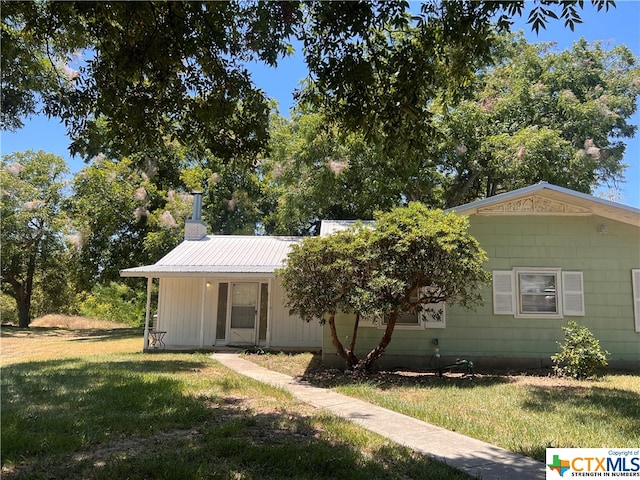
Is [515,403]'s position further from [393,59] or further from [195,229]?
[195,229]

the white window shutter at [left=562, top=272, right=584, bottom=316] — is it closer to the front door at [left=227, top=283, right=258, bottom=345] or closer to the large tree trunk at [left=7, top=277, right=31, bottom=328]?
the front door at [left=227, top=283, right=258, bottom=345]

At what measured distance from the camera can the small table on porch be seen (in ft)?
49.0

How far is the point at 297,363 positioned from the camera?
12.1m

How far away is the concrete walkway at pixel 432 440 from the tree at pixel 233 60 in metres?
3.42

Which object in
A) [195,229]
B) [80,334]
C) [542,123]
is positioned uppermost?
[542,123]

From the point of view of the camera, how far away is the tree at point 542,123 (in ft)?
61.7

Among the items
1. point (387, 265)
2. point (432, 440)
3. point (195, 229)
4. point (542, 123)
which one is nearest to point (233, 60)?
point (387, 265)

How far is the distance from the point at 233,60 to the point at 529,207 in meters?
8.23

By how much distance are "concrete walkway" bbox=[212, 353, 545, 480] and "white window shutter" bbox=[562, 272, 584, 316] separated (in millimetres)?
6400

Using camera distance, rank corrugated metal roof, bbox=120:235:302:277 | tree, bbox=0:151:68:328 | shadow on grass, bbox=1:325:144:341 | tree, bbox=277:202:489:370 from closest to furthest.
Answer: tree, bbox=277:202:489:370
corrugated metal roof, bbox=120:235:302:277
shadow on grass, bbox=1:325:144:341
tree, bbox=0:151:68:328

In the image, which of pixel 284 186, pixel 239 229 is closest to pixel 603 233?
pixel 284 186

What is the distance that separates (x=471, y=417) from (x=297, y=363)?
6364 mm

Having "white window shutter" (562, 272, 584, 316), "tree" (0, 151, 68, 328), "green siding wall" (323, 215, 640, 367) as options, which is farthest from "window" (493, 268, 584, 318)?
"tree" (0, 151, 68, 328)

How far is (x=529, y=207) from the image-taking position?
11383 millimetres
